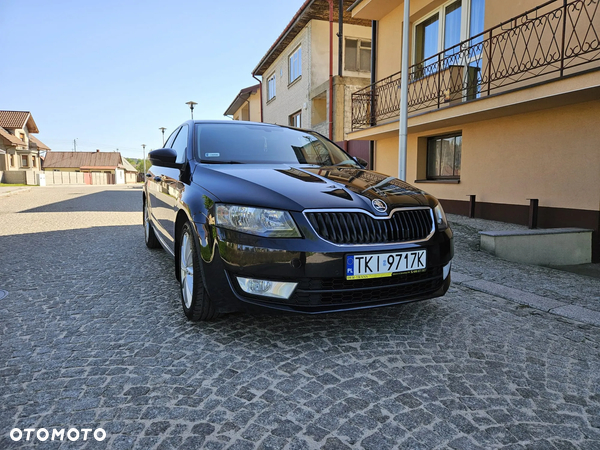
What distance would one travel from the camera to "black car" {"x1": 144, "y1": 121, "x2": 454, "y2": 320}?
8.04 ft

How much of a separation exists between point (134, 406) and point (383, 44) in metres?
12.6

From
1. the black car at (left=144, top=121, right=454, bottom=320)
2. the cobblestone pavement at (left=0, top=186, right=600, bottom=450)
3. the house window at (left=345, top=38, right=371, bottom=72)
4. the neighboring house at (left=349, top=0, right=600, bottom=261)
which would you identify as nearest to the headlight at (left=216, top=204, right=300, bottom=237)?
the black car at (left=144, top=121, right=454, bottom=320)

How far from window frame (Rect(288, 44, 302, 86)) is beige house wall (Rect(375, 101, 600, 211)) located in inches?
409

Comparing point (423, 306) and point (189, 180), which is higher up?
point (189, 180)

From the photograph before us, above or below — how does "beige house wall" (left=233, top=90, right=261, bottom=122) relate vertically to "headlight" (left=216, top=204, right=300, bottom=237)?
above

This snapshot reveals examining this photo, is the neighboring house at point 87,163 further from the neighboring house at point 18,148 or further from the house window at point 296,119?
the house window at point 296,119

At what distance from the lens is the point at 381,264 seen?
2.54 metres

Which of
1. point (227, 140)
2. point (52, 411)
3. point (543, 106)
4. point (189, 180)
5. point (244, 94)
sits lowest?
point (52, 411)

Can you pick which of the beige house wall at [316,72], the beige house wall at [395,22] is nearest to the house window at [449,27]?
the beige house wall at [395,22]

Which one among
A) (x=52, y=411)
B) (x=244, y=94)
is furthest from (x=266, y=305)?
(x=244, y=94)

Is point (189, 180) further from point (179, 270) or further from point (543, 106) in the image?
point (543, 106)

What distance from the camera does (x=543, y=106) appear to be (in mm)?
6973

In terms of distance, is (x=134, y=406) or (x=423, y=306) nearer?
(x=134, y=406)

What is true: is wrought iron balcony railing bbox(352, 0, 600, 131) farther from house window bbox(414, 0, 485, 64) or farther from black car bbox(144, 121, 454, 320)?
black car bbox(144, 121, 454, 320)
